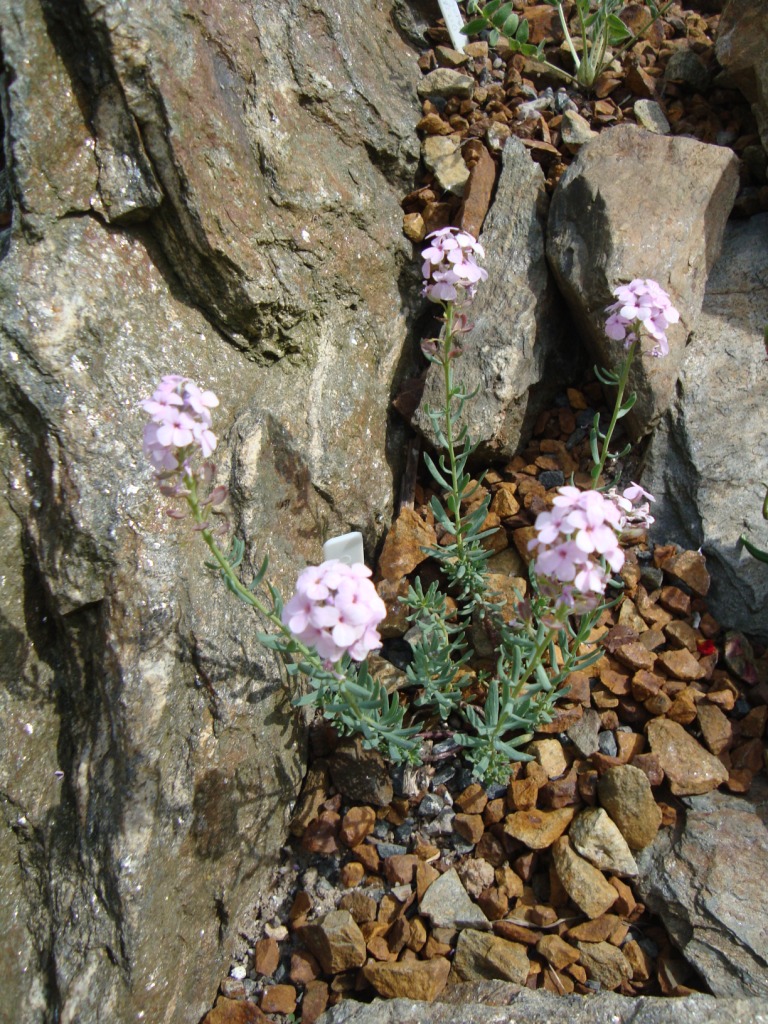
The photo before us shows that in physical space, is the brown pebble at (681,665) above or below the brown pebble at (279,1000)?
above

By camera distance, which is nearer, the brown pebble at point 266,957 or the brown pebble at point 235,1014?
the brown pebble at point 235,1014

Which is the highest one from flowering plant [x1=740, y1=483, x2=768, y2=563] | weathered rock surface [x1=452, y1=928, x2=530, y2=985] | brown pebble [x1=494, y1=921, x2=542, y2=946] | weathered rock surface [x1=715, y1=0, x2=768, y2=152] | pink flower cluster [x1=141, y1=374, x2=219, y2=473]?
weathered rock surface [x1=715, y1=0, x2=768, y2=152]

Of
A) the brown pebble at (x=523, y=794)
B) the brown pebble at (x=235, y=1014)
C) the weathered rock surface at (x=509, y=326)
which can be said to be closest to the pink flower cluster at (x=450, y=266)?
the weathered rock surface at (x=509, y=326)

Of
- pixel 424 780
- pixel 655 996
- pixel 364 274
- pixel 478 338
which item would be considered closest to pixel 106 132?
pixel 364 274

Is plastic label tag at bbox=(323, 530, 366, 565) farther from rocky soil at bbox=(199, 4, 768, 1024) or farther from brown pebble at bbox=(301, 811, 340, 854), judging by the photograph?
brown pebble at bbox=(301, 811, 340, 854)

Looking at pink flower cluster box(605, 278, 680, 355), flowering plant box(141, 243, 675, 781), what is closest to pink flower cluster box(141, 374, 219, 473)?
flowering plant box(141, 243, 675, 781)

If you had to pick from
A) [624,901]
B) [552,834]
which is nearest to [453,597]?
[552,834]

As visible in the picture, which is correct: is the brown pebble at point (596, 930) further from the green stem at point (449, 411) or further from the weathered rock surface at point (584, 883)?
the green stem at point (449, 411)
